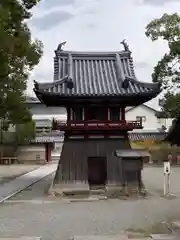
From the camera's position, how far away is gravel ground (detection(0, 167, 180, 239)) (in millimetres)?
14622

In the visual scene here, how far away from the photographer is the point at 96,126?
24891 mm

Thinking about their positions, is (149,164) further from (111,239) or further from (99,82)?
(111,239)

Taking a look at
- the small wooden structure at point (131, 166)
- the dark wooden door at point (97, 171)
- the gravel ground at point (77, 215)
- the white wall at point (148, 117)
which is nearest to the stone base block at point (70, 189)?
the gravel ground at point (77, 215)

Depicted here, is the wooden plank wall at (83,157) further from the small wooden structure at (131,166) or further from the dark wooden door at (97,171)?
the small wooden structure at (131,166)

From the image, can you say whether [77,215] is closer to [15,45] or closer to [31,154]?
[15,45]

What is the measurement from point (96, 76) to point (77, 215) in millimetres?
11067

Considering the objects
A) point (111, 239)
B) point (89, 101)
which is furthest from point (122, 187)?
Result: point (111, 239)

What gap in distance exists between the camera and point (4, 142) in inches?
2261

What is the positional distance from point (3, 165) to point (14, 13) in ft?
130

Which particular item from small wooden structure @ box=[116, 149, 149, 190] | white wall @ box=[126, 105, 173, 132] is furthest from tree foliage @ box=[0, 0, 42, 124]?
white wall @ box=[126, 105, 173, 132]

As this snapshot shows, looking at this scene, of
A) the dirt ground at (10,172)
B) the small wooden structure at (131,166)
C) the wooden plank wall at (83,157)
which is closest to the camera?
the small wooden structure at (131,166)

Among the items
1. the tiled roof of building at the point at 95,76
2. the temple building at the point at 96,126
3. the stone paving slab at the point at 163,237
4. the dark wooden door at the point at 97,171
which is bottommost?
the stone paving slab at the point at 163,237

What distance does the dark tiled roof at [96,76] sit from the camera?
80.5ft

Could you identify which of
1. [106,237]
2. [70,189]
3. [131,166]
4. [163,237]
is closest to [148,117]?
[131,166]
